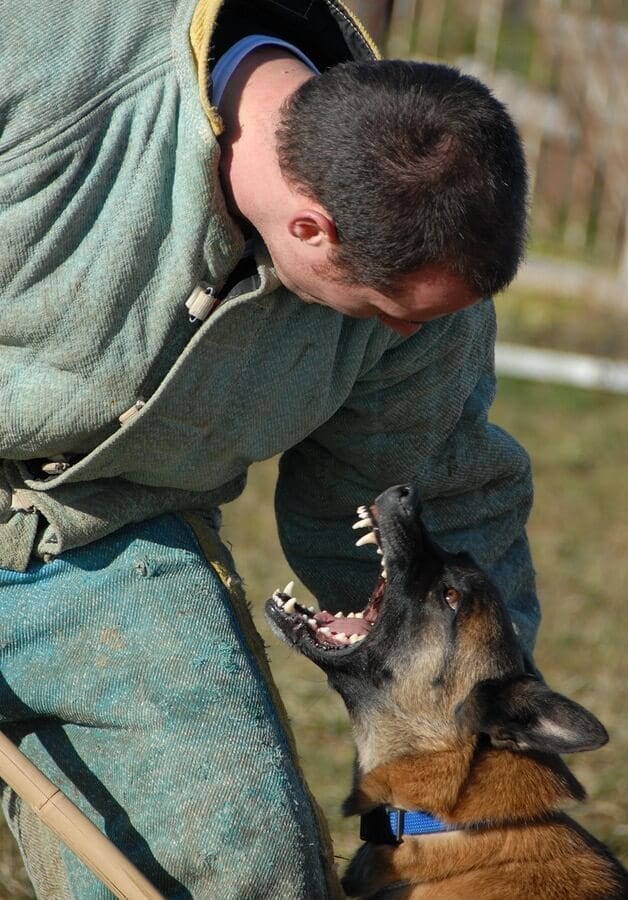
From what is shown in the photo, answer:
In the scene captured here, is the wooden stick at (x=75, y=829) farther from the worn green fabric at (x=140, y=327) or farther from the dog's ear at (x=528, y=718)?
the dog's ear at (x=528, y=718)

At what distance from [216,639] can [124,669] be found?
0.22 metres

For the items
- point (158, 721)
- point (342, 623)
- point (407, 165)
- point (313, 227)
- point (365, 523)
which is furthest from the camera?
point (342, 623)

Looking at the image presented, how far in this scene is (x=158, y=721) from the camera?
289 centimetres

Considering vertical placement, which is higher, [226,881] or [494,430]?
[494,430]

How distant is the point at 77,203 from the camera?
261cm

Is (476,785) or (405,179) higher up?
(405,179)

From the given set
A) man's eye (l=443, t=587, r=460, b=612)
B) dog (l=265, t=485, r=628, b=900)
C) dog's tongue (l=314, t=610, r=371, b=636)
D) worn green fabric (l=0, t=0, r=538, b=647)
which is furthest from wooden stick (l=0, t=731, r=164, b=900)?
man's eye (l=443, t=587, r=460, b=612)

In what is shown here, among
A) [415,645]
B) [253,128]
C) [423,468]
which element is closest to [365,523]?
[423,468]

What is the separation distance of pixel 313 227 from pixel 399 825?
5.04 ft

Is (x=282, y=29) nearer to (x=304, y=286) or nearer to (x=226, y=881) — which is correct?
(x=304, y=286)

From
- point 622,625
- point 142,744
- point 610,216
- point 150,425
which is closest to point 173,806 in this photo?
point 142,744

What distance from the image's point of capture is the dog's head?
317 cm

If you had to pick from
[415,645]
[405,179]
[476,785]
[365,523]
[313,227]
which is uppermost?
[405,179]

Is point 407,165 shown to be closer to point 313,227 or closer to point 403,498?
point 313,227
